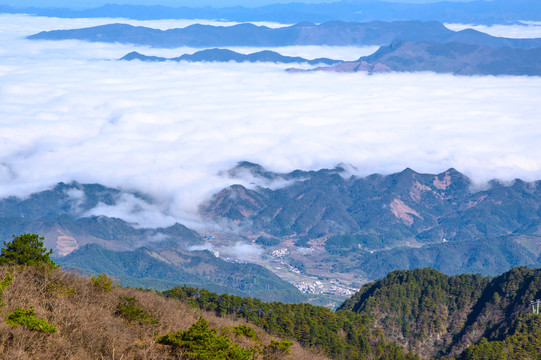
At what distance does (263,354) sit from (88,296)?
16.3m

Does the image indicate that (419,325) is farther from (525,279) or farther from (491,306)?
(525,279)

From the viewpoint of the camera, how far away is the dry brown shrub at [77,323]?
47.7m

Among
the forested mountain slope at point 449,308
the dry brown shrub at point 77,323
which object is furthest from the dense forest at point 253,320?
the forested mountain slope at point 449,308

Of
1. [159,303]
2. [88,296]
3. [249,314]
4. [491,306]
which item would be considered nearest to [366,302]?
[491,306]

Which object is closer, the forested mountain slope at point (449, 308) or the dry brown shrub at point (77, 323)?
the dry brown shrub at point (77, 323)

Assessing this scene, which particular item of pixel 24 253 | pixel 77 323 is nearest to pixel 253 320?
pixel 24 253

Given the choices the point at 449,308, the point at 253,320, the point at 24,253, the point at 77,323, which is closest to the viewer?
the point at 77,323

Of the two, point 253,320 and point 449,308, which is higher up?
point 253,320

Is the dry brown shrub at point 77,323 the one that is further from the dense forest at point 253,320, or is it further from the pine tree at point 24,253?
the pine tree at point 24,253

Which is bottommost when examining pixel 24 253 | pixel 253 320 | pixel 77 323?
pixel 253 320

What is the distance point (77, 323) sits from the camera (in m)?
53.6

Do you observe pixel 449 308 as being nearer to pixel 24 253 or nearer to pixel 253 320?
pixel 253 320

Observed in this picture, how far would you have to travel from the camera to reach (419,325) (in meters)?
127

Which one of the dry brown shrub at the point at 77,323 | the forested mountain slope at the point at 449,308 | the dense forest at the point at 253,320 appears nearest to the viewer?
the dry brown shrub at the point at 77,323
